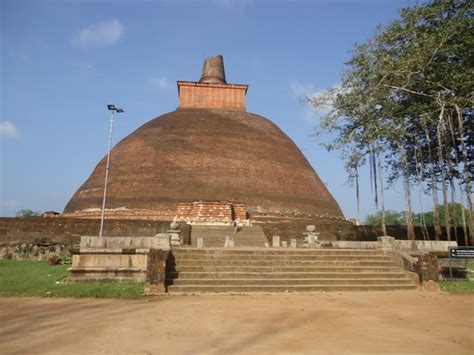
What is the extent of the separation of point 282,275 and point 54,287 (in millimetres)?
4829

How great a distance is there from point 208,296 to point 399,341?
3806 millimetres

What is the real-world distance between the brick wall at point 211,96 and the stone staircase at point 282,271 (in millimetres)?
21455

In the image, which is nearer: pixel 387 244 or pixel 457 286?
pixel 457 286

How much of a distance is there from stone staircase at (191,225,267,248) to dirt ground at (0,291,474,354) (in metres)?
7.55

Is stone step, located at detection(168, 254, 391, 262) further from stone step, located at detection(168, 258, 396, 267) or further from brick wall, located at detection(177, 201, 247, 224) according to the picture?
brick wall, located at detection(177, 201, 247, 224)

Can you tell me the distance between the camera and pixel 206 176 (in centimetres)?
2166

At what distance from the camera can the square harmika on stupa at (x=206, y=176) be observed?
20188 millimetres

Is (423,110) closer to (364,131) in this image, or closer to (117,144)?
(364,131)

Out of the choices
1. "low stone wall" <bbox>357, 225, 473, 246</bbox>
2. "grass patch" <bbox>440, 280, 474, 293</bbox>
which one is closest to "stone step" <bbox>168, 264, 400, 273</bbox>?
"grass patch" <bbox>440, 280, 474, 293</bbox>

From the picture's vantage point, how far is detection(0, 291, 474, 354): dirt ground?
11.9ft

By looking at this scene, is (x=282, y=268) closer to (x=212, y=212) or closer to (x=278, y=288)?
(x=278, y=288)

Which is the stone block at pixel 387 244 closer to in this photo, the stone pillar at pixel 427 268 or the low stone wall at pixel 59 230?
the stone pillar at pixel 427 268

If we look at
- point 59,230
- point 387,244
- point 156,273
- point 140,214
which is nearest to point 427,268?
point 387,244

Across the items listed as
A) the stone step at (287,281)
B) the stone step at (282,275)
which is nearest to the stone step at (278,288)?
the stone step at (287,281)
